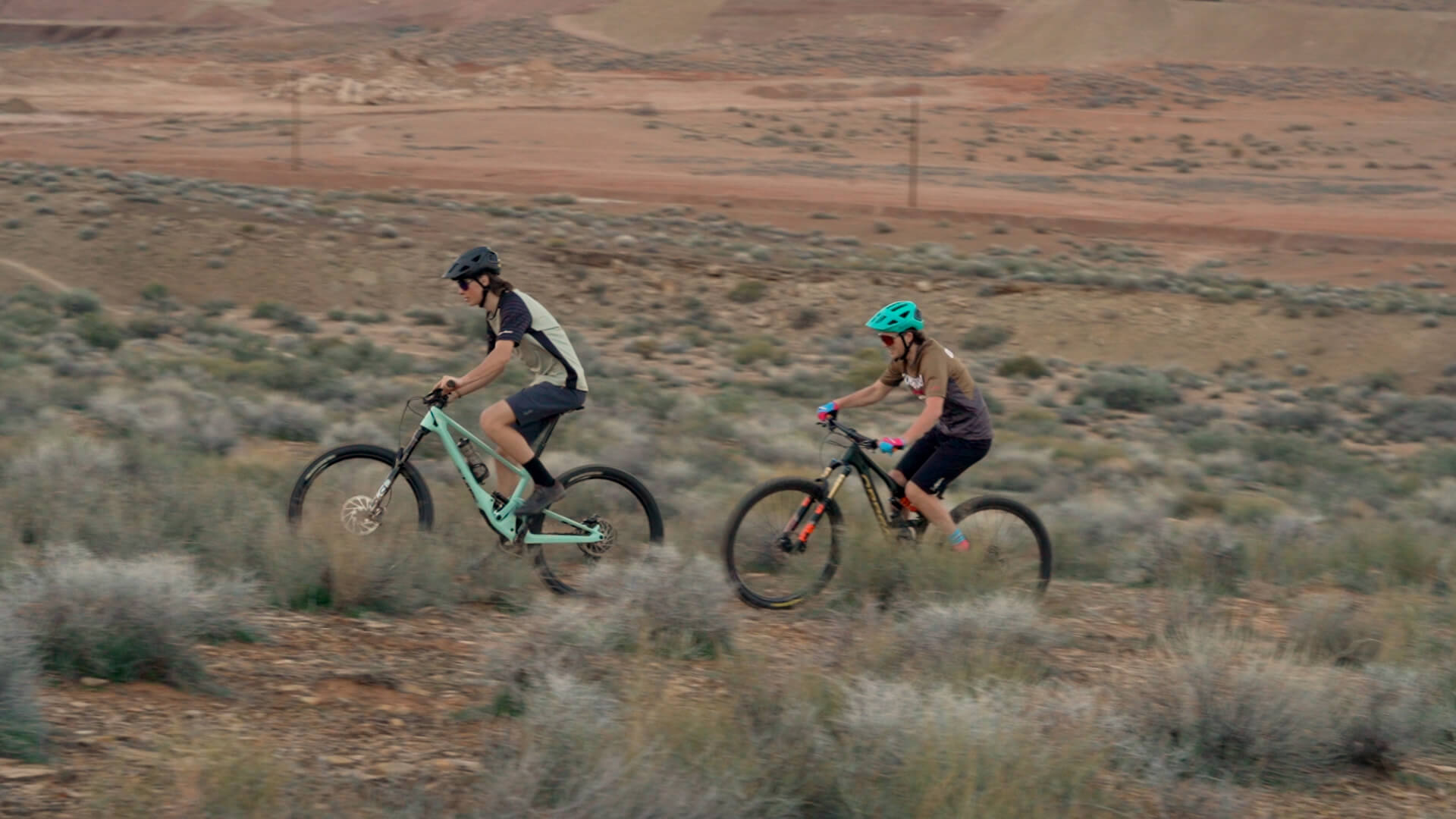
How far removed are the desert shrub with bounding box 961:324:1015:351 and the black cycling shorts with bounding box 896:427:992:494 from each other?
58.9ft

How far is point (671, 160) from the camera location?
49.8 m

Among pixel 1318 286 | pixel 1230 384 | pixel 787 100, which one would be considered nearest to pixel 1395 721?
pixel 1230 384

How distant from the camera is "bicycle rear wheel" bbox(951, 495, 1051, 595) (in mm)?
7793

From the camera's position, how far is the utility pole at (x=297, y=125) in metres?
42.3

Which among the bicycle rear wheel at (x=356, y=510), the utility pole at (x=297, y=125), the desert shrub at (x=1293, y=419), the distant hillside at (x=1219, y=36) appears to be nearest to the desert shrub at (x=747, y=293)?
the desert shrub at (x=1293, y=419)

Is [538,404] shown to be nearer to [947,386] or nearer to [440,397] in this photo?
[440,397]

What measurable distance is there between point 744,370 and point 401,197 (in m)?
15.8

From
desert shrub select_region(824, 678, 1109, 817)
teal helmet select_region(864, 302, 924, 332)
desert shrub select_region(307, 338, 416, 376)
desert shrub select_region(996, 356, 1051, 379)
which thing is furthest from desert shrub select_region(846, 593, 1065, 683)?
desert shrub select_region(996, 356, 1051, 379)

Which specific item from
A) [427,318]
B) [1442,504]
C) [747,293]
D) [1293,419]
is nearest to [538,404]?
[1442,504]

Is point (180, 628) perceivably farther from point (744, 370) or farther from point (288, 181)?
point (288, 181)

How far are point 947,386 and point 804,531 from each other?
1107 millimetres

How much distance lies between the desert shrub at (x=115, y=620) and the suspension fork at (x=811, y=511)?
3108 mm

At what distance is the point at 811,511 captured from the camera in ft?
25.1

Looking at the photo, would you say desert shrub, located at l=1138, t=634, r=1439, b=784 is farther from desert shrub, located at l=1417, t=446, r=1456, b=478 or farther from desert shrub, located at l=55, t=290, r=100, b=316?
desert shrub, located at l=55, t=290, r=100, b=316
